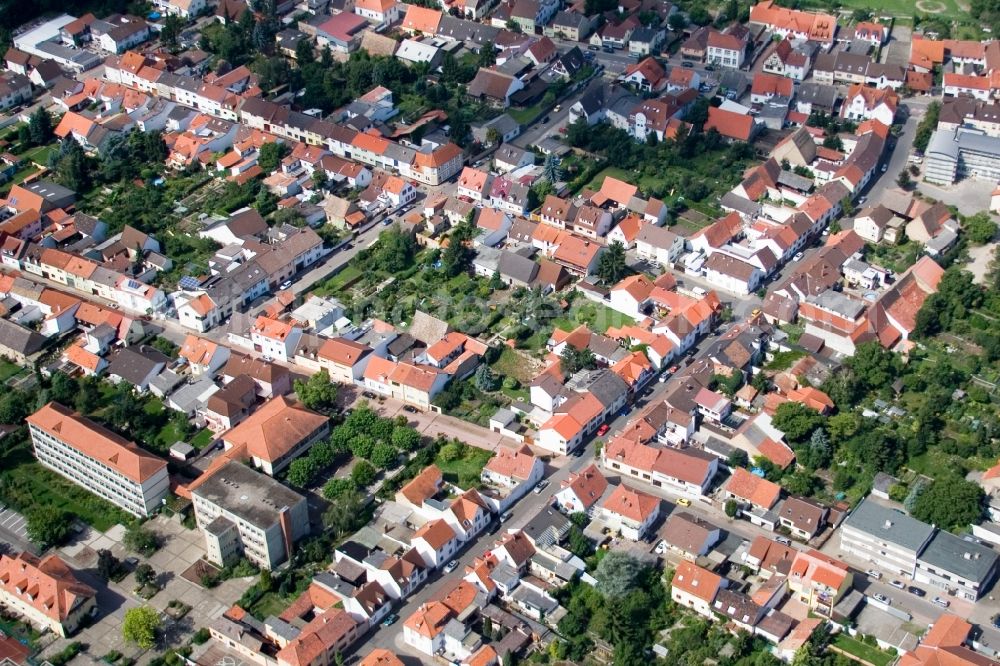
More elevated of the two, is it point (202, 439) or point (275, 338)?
point (275, 338)

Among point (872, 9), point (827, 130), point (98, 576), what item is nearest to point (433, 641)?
point (98, 576)

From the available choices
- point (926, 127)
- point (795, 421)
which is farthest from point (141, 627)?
point (926, 127)

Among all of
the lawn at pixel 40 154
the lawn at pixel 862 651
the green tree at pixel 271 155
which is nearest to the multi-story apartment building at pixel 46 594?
the lawn at pixel 862 651

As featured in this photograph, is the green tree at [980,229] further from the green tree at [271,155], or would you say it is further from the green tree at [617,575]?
the green tree at [271,155]

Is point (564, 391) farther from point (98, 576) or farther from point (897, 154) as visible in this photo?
point (897, 154)

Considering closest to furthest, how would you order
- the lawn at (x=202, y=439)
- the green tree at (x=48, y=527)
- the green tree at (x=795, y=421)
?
the green tree at (x=48, y=527)
the green tree at (x=795, y=421)
the lawn at (x=202, y=439)

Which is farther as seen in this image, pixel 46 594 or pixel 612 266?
pixel 612 266

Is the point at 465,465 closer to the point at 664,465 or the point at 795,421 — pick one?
the point at 664,465
